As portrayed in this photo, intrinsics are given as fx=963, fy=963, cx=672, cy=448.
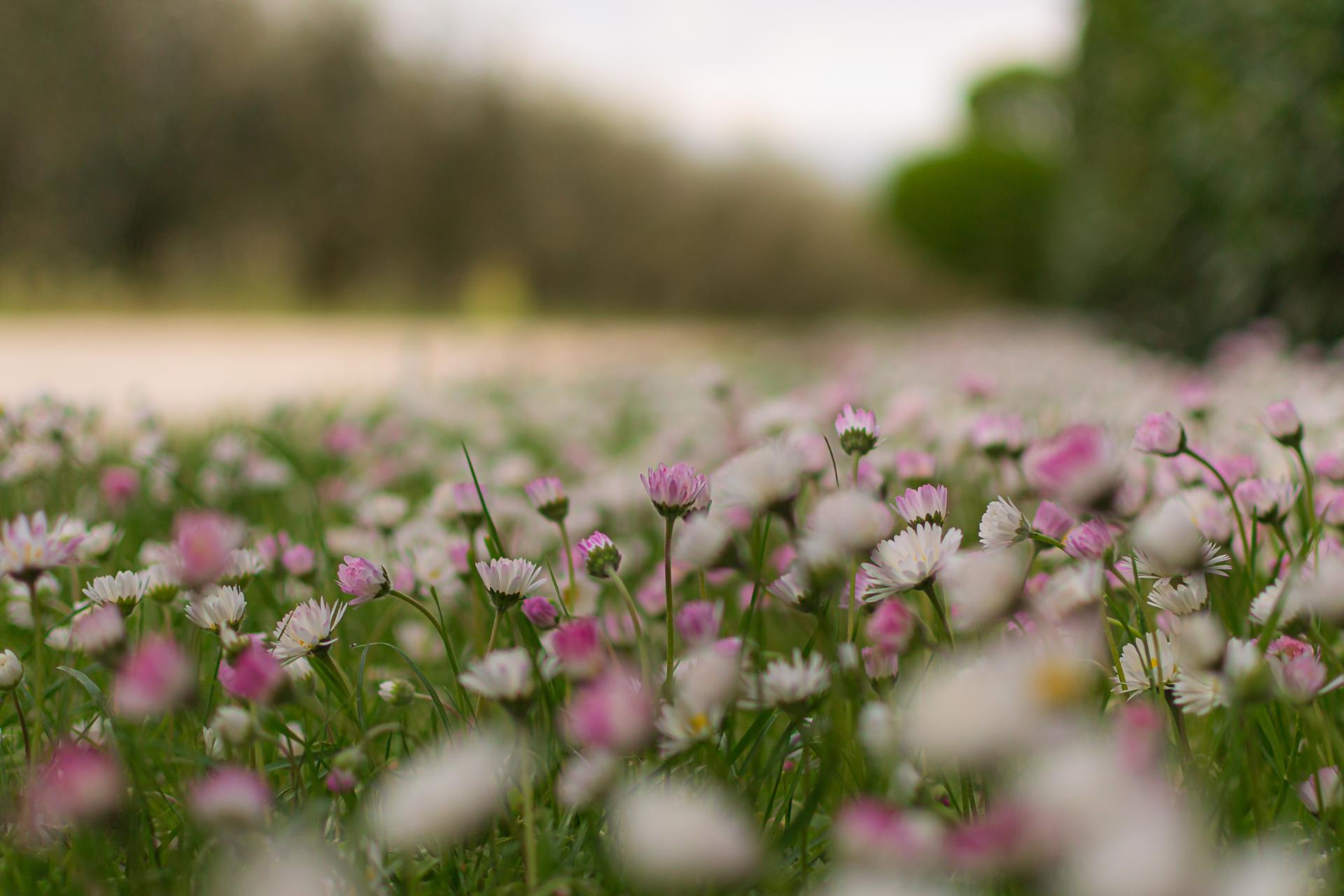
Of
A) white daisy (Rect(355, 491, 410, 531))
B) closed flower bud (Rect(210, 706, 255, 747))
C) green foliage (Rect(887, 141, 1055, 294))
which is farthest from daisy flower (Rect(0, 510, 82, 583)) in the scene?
green foliage (Rect(887, 141, 1055, 294))

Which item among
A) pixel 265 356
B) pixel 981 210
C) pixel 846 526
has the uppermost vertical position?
pixel 981 210

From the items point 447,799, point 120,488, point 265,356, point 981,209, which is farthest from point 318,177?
point 981,209

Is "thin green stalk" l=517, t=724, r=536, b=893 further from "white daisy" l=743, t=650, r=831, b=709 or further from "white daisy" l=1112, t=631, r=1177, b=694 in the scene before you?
"white daisy" l=1112, t=631, r=1177, b=694

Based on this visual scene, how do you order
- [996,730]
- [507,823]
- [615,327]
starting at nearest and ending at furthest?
1. [996,730]
2. [507,823]
3. [615,327]

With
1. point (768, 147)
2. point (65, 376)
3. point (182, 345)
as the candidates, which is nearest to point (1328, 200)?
point (65, 376)

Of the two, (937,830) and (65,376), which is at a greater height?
(937,830)

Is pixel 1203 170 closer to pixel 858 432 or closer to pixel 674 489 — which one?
pixel 858 432

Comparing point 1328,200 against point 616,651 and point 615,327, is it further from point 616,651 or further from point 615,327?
point 615,327
